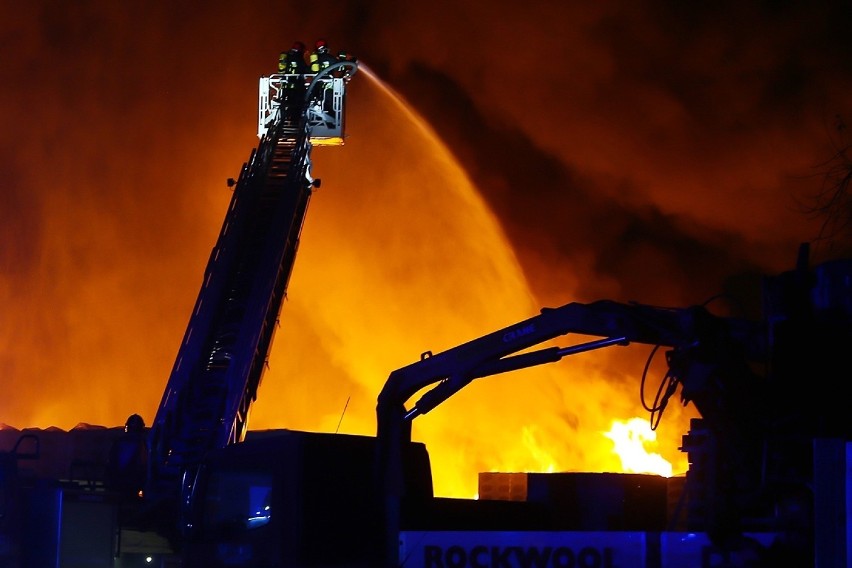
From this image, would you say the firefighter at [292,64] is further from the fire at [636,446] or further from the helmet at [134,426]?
the fire at [636,446]

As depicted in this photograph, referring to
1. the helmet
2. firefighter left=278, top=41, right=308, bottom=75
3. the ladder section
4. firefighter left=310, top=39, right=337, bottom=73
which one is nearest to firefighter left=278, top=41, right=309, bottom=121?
firefighter left=278, top=41, right=308, bottom=75

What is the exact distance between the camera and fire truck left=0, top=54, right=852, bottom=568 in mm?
7539

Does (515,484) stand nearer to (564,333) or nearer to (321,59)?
(564,333)

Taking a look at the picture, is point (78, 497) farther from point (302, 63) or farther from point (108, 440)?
point (302, 63)

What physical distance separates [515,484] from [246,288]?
527 cm

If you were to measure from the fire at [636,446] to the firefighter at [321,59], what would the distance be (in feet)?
28.1

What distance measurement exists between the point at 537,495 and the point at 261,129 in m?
11.1

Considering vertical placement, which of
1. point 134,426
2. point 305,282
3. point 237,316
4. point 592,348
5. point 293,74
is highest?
point 293,74

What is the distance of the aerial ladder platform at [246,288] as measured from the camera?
1512 cm

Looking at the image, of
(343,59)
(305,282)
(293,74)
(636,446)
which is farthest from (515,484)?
(305,282)

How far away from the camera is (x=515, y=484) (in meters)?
14.3

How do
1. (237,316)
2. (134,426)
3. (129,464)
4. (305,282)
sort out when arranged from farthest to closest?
1. (305,282)
2. (237,316)
3. (134,426)
4. (129,464)

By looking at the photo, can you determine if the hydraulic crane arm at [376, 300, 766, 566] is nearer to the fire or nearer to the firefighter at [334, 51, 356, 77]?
the fire

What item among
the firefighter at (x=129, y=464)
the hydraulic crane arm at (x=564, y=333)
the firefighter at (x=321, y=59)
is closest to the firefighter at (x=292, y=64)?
the firefighter at (x=321, y=59)
